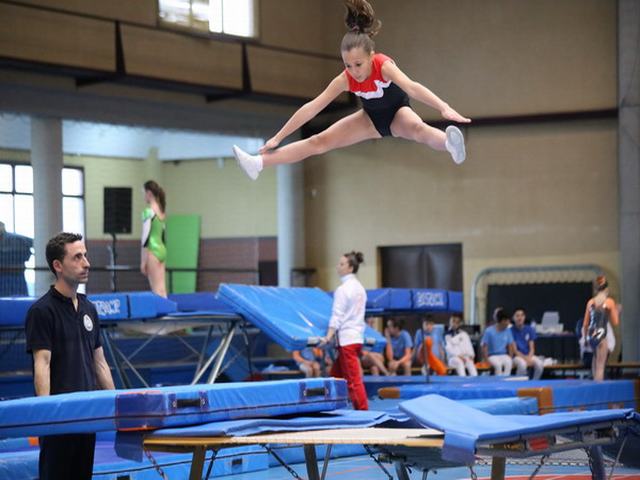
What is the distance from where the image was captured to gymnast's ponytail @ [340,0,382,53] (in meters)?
5.64

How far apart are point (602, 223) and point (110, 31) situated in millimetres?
7995

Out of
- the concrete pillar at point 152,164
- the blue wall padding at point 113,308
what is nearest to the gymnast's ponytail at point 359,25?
the blue wall padding at point 113,308

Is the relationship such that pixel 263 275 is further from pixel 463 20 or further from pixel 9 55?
pixel 9 55

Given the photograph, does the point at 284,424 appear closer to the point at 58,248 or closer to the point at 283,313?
the point at 58,248

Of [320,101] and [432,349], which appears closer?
[320,101]

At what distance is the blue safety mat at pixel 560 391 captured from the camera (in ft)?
34.9

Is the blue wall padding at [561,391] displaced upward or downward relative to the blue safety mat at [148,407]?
downward

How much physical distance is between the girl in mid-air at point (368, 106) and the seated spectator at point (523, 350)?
8.27m

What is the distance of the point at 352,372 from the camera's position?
9250 millimetres

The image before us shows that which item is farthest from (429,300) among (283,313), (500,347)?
(283,313)

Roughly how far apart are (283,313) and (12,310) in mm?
2338

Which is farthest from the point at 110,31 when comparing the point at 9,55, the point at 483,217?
the point at 483,217

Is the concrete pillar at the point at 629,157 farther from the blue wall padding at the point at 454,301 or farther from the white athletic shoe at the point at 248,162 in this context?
the white athletic shoe at the point at 248,162

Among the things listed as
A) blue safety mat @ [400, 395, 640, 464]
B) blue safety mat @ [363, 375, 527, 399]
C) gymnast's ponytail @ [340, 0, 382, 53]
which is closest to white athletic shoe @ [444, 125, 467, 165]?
gymnast's ponytail @ [340, 0, 382, 53]
